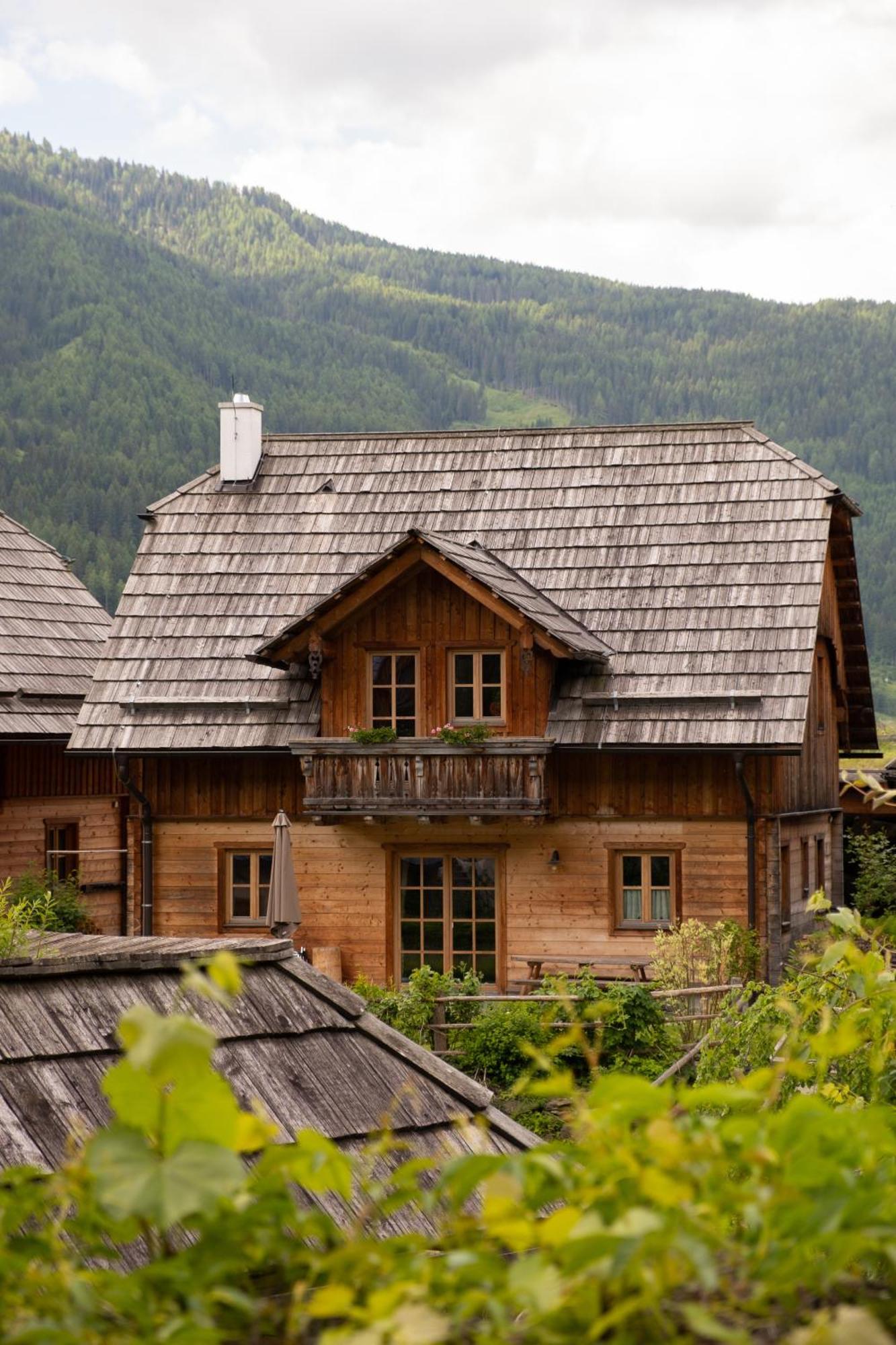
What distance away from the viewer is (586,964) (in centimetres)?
2127

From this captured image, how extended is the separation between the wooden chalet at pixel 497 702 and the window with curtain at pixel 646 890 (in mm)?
36

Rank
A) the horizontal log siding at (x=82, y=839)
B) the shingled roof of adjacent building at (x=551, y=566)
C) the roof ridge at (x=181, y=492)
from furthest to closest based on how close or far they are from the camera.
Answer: the horizontal log siding at (x=82, y=839) < the roof ridge at (x=181, y=492) < the shingled roof of adjacent building at (x=551, y=566)

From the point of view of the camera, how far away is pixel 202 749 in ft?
74.5

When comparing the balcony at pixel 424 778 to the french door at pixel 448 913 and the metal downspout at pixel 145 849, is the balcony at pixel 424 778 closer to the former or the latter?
the french door at pixel 448 913

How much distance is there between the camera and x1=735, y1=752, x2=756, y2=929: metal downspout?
21.4m

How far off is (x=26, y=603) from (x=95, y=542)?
236 feet

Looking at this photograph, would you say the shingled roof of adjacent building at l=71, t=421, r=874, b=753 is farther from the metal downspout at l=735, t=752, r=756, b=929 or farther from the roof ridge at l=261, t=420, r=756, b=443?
the metal downspout at l=735, t=752, r=756, b=929

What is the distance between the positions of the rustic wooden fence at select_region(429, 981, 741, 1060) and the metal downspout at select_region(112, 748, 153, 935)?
20.2 feet

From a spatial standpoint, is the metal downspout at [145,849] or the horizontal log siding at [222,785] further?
the metal downspout at [145,849]

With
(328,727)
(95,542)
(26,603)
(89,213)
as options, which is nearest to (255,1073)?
(328,727)

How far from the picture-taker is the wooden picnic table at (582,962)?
69.4ft

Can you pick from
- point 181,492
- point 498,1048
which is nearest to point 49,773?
point 181,492

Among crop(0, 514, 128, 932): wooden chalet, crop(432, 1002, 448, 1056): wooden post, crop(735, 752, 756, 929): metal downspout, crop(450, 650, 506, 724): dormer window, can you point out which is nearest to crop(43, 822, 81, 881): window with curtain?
crop(0, 514, 128, 932): wooden chalet

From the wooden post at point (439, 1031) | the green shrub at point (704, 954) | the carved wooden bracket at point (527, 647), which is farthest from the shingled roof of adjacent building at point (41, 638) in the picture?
the green shrub at point (704, 954)
